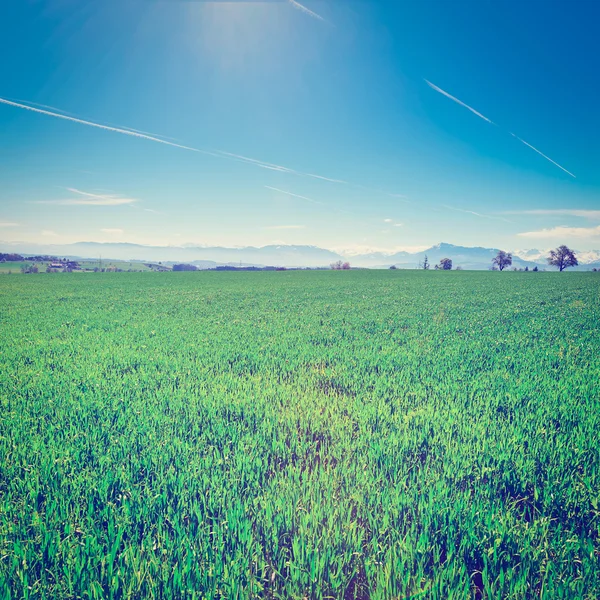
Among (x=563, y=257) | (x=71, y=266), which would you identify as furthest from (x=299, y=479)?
(x=563, y=257)

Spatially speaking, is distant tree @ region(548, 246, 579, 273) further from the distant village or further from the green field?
the green field

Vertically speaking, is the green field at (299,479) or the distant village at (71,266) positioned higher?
the distant village at (71,266)

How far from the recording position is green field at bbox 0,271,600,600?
7.56 feet

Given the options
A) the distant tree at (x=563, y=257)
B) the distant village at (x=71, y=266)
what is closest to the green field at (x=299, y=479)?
the distant village at (x=71, y=266)

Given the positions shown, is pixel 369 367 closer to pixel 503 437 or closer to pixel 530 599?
pixel 503 437

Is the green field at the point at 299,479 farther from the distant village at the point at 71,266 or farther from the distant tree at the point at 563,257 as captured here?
the distant tree at the point at 563,257

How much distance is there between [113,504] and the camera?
2924 millimetres

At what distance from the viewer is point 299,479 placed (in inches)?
131

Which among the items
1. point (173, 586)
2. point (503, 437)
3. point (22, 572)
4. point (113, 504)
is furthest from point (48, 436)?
point (503, 437)

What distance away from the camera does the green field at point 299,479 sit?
7.56 ft

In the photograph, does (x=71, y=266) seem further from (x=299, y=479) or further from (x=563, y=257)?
(x=563, y=257)

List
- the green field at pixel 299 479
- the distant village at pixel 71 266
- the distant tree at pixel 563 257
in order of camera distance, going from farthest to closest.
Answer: the distant tree at pixel 563 257, the distant village at pixel 71 266, the green field at pixel 299 479

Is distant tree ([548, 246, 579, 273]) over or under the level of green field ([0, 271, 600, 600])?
over

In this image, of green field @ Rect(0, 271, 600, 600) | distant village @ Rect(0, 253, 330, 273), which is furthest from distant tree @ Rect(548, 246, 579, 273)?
green field @ Rect(0, 271, 600, 600)
